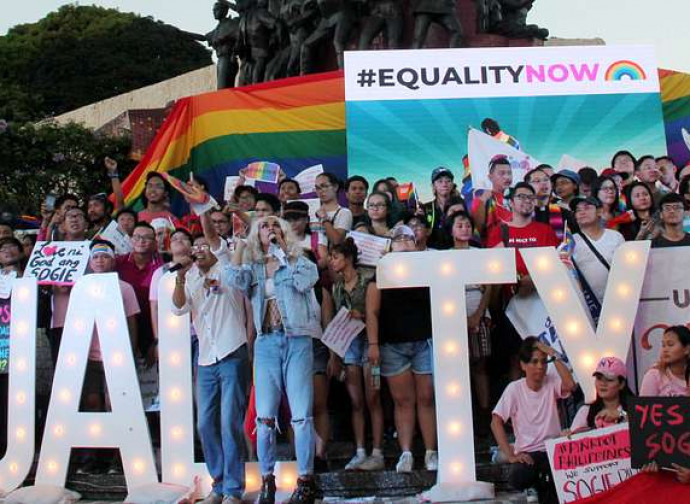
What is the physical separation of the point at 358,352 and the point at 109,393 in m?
1.75

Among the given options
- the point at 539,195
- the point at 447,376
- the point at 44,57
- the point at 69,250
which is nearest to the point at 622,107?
the point at 539,195

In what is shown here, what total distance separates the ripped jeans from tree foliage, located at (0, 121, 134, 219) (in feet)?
36.7

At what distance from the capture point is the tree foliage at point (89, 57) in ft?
131

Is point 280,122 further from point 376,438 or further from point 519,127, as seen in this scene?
point 376,438

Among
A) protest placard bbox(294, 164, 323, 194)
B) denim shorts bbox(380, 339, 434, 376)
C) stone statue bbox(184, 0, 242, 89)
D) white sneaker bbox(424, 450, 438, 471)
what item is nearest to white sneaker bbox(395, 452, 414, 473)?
white sneaker bbox(424, 450, 438, 471)

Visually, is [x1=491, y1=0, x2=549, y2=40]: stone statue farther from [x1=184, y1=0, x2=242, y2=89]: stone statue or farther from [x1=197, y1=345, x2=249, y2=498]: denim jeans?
[x1=197, y1=345, x2=249, y2=498]: denim jeans

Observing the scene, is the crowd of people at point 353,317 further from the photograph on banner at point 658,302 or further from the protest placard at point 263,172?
the protest placard at point 263,172

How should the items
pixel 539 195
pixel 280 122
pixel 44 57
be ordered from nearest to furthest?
pixel 539 195
pixel 280 122
pixel 44 57

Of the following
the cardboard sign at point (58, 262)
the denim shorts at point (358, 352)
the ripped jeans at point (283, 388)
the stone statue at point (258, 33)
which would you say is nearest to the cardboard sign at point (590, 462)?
the ripped jeans at point (283, 388)

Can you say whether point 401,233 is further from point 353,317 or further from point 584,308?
point 584,308

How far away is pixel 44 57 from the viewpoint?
4081 centimetres

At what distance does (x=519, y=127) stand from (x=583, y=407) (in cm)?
496

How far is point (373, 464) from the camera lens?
6781mm

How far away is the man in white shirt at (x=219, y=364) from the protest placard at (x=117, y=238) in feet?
5.91
